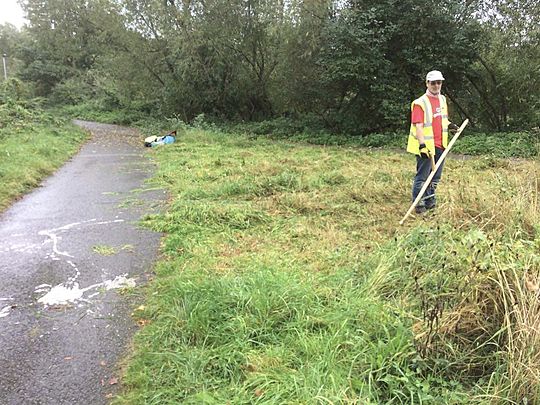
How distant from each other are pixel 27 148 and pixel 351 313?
10885mm

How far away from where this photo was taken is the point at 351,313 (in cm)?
300

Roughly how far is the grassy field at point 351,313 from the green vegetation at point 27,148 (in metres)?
4.57

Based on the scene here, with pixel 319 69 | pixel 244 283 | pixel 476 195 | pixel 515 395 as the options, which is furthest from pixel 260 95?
pixel 515 395

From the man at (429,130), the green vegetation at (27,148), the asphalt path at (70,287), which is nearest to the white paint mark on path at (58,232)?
the asphalt path at (70,287)

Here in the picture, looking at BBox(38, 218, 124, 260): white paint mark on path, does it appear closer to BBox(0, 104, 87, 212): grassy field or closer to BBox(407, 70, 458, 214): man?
BBox(0, 104, 87, 212): grassy field

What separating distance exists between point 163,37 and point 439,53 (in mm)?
12911

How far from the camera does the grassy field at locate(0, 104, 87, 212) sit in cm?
828

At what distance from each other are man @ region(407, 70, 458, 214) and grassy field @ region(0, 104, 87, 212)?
618cm

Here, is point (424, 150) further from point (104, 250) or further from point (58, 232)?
point (58, 232)

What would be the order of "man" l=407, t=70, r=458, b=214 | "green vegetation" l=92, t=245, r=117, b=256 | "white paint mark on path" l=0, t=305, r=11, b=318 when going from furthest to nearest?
"man" l=407, t=70, r=458, b=214 < "green vegetation" l=92, t=245, r=117, b=256 < "white paint mark on path" l=0, t=305, r=11, b=318

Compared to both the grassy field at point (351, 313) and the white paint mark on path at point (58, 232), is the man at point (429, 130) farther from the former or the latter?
the white paint mark on path at point (58, 232)

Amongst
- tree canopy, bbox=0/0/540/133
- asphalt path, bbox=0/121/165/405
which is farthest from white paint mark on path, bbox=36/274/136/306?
tree canopy, bbox=0/0/540/133

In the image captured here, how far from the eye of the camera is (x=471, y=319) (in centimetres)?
267

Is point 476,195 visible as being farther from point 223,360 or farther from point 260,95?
point 260,95
